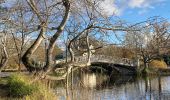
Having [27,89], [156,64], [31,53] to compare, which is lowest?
[27,89]

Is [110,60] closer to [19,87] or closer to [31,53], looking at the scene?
[19,87]

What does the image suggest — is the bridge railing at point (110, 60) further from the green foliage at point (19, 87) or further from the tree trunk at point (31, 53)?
the tree trunk at point (31, 53)

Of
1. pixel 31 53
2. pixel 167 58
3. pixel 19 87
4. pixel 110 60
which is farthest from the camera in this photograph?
pixel 167 58

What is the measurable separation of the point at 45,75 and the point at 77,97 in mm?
3193

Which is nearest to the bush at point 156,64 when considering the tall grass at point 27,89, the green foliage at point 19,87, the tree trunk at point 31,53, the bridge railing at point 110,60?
the bridge railing at point 110,60

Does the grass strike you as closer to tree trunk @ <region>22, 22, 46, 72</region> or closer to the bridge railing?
tree trunk @ <region>22, 22, 46, 72</region>

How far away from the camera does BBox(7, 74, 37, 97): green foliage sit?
1515 centimetres

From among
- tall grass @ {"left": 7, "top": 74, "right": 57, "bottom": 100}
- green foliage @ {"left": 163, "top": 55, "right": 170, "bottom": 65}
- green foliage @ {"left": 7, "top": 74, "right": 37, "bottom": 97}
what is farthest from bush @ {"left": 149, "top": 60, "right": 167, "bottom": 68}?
tall grass @ {"left": 7, "top": 74, "right": 57, "bottom": 100}

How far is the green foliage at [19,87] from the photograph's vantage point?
1515cm

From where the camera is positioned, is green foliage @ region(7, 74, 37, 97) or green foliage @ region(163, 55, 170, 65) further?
green foliage @ region(163, 55, 170, 65)

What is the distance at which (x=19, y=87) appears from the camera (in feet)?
51.8

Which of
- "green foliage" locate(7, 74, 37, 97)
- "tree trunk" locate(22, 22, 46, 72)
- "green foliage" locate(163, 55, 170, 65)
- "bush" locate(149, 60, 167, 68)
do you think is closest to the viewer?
"tree trunk" locate(22, 22, 46, 72)

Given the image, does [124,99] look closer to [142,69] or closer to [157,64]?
[142,69]

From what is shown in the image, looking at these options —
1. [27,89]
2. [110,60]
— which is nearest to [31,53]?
[27,89]
